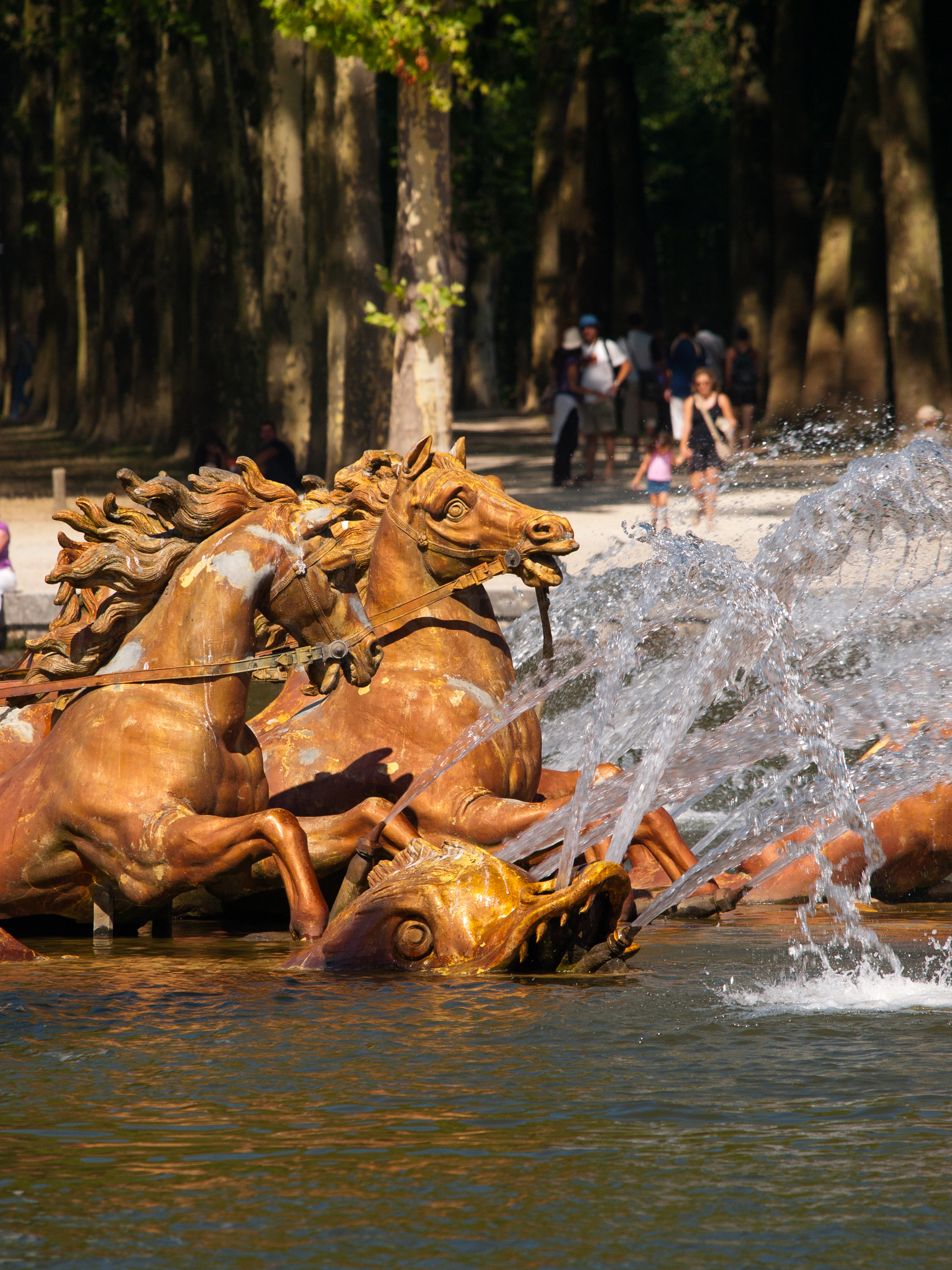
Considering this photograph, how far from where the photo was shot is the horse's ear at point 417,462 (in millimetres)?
7531

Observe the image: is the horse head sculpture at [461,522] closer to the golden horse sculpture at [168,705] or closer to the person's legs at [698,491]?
the golden horse sculpture at [168,705]

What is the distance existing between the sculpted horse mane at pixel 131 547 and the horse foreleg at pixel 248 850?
754mm

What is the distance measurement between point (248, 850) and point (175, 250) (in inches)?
1154

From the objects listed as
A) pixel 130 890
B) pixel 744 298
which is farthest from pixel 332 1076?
pixel 744 298

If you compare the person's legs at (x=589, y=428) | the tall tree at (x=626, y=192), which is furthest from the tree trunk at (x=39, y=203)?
the person's legs at (x=589, y=428)

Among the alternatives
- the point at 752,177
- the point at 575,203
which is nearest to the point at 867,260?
the point at 752,177

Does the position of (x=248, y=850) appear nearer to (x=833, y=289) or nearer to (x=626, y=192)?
(x=833, y=289)

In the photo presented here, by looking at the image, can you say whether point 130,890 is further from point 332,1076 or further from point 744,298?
point 744,298

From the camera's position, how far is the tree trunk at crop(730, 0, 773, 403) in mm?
31469

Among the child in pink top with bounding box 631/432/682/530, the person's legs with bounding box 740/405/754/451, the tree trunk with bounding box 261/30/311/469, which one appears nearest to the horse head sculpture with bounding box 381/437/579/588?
the child in pink top with bounding box 631/432/682/530

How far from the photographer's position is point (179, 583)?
681 cm

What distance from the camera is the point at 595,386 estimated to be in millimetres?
24828

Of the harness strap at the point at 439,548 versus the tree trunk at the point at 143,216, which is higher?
the tree trunk at the point at 143,216

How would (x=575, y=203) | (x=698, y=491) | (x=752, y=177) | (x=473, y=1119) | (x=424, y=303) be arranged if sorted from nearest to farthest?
1. (x=473, y=1119)
2. (x=698, y=491)
3. (x=424, y=303)
4. (x=752, y=177)
5. (x=575, y=203)
